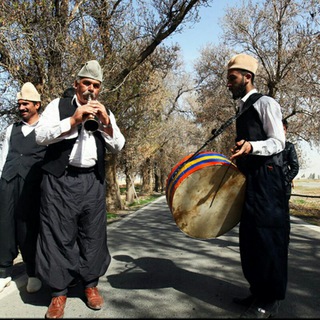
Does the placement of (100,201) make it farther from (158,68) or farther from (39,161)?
(158,68)

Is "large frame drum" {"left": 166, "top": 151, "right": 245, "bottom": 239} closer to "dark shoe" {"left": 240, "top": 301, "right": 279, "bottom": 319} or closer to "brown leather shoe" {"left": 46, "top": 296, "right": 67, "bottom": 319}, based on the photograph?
"dark shoe" {"left": 240, "top": 301, "right": 279, "bottom": 319}

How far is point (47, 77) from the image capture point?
8.08 metres

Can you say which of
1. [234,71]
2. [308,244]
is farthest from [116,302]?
[308,244]

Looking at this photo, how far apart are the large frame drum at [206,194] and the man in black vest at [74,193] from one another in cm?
73

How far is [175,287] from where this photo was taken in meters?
3.82

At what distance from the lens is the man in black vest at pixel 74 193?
3.09m

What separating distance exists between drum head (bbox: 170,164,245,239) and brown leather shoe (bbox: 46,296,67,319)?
1287mm

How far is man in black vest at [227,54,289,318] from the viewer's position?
2.93 meters

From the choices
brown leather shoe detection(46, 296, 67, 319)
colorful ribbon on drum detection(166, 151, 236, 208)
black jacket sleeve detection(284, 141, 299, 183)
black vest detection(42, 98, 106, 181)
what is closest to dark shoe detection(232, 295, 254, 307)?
colorful ribbon on drum detection(166, 151, 236, 208)

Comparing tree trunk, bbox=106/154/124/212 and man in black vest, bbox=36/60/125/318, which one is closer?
man in black vest, bbox=36/60/125/318

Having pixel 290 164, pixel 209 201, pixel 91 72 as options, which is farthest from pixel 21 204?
pixel 290 164

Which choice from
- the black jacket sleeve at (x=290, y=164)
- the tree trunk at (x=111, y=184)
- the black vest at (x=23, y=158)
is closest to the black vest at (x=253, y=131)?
the black vest at (x=23, y=158)

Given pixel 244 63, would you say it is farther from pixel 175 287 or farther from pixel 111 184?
pixel 111 184

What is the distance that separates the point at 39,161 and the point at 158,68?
11.9 meters
